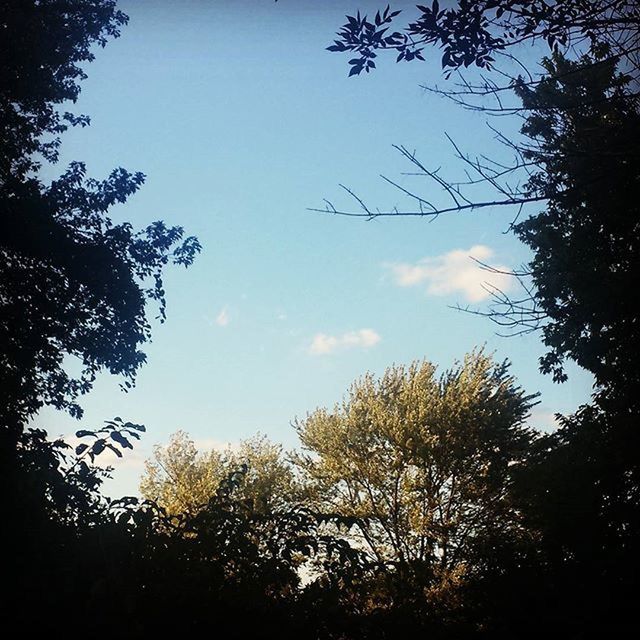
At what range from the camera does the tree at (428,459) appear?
73.4 ft

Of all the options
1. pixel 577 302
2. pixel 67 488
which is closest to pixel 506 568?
pixel 67 488

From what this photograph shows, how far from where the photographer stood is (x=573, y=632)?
4.89 meters

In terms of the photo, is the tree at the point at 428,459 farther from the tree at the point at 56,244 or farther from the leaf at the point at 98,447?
the leaf at the point at 98,447

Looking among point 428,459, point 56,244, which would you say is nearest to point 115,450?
point 56,244

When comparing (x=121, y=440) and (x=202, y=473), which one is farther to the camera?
(x=202, y=473)

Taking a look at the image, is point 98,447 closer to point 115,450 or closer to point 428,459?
point 115,450

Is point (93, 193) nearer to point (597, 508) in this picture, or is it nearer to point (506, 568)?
point (506, 568)

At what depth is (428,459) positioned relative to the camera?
2298 cm

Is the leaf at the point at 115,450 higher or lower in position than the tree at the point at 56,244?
lower

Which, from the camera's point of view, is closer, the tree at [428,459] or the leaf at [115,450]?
the leaf at [115,450]

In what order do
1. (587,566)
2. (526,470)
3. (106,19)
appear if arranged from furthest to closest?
(526,470), (106,19), (587,566)

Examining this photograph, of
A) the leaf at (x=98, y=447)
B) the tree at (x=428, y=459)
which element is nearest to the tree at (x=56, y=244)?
the leaf at (x=98, y=447)

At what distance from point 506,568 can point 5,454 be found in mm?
6387

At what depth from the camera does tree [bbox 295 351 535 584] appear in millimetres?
22375
